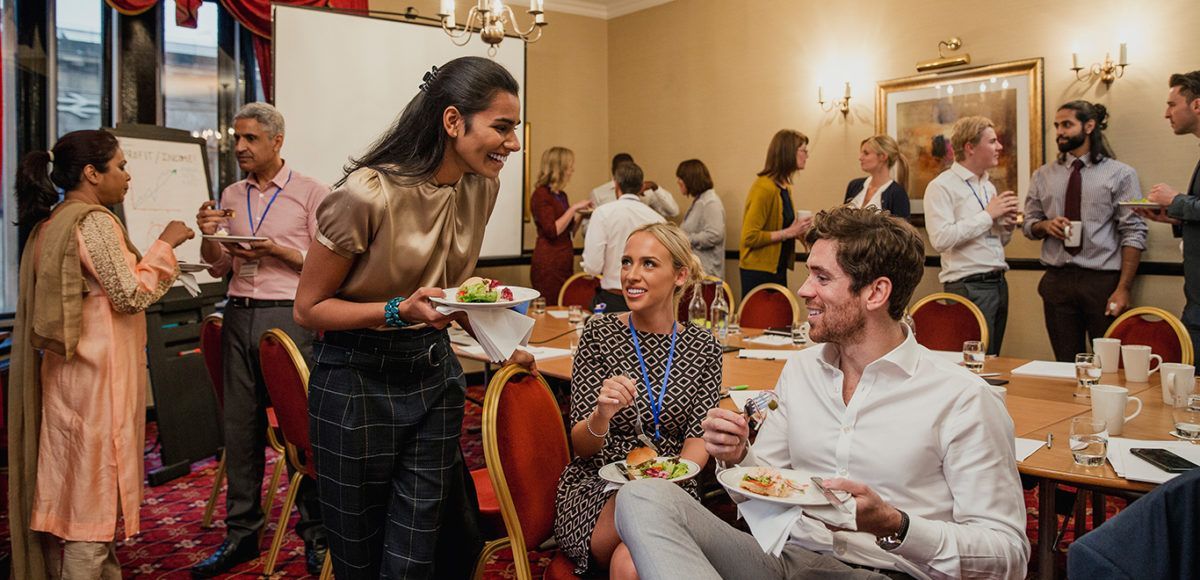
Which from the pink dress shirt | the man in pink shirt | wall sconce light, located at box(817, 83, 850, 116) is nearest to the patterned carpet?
the man in pink shirt

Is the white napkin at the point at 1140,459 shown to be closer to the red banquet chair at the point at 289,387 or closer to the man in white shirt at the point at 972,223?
the red banquet chair at the point at 289,387

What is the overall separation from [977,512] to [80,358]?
8.66 ft

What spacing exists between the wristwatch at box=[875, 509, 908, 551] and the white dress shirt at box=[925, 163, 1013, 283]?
3.30m

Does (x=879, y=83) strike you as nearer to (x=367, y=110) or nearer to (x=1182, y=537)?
(x=367, y=110)

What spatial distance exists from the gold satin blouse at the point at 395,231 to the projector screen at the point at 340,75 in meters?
3.78

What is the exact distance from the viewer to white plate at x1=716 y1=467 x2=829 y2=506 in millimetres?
1385

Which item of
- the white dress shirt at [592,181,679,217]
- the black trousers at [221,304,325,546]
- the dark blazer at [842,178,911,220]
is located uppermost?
the white dress shirt at [592,181,679,217]

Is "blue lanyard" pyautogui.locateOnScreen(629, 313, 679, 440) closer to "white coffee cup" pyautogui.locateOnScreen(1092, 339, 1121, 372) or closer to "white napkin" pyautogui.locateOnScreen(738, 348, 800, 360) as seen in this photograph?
"white napkin" pyautogui.locateOnScreen(738, 348, 800, 360)

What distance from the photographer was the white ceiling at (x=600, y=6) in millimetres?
8047

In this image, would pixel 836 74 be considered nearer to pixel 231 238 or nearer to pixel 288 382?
pixel 231 238

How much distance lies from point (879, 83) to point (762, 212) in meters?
1.33

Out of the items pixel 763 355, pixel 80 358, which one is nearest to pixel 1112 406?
pixel 763 355

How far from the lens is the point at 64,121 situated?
534 cm

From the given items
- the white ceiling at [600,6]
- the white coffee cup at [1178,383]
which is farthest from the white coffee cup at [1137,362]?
the white ceiling at [600,6]
